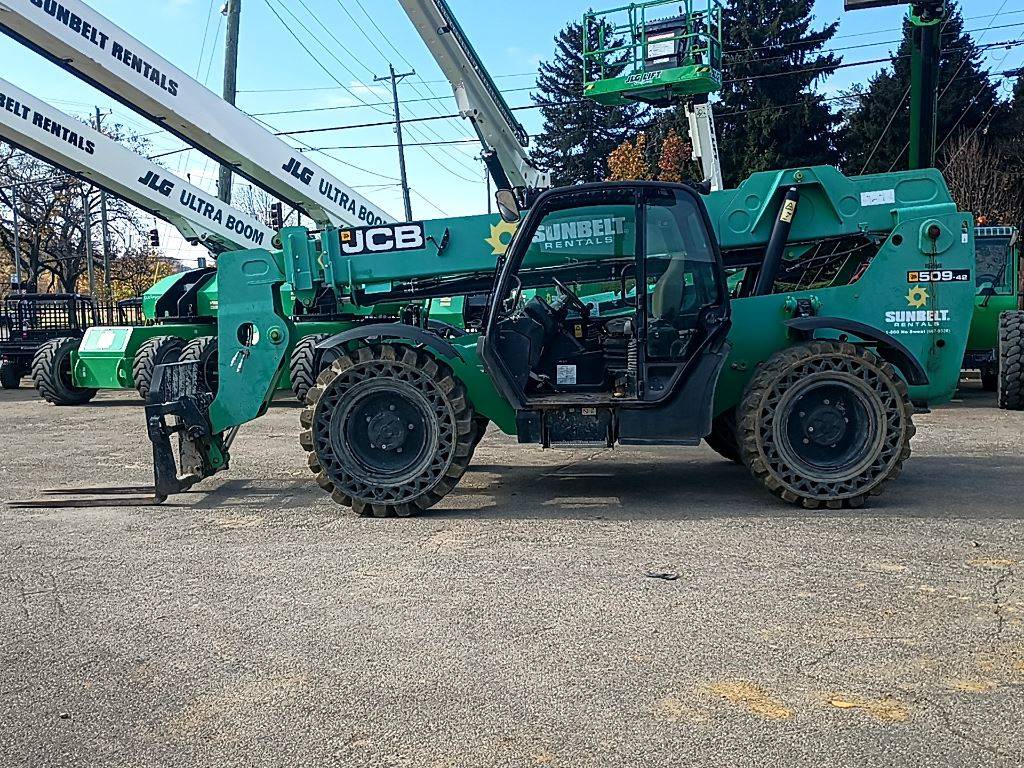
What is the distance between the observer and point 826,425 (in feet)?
22.1

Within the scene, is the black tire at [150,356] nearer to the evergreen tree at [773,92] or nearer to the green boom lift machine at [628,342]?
the green boom lift machine at [628,342]

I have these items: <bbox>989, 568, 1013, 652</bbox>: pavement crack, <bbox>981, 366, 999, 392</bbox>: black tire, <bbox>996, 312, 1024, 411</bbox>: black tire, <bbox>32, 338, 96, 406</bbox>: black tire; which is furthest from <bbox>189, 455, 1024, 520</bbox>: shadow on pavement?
<bbox>32, 338, 96, 406</bbox>: black tire

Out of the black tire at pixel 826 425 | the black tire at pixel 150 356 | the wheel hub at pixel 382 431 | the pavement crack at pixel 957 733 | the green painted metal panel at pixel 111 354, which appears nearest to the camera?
the pavement crack at pixel 957 733

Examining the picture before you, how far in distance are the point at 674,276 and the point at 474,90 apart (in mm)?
10197

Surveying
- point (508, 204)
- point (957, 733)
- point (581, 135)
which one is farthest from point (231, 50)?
point (581, 135)

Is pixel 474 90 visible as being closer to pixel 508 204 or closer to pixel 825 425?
pixel 508 204

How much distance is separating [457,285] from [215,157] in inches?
373

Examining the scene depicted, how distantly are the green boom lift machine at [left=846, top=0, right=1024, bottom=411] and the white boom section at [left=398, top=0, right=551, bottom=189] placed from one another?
6.10 meters

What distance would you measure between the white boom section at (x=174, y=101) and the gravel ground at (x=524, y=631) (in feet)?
29.7

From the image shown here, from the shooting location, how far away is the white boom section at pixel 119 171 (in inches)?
564

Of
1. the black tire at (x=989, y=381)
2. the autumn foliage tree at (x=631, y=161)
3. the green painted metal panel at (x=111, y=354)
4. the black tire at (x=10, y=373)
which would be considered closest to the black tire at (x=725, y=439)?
the black tire at (x=989, y=381)

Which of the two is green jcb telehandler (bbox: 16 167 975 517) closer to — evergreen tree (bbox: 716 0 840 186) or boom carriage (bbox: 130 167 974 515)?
boom carriage (bbox: 130 167 974 515)

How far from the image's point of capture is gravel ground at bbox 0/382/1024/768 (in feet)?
11.2

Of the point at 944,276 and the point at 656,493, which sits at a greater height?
the point at 944,276
